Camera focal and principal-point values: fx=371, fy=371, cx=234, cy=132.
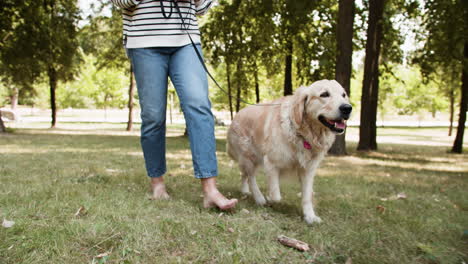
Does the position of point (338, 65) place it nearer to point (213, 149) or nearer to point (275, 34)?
point (275, 34)

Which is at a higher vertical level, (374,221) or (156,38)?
(156,38)

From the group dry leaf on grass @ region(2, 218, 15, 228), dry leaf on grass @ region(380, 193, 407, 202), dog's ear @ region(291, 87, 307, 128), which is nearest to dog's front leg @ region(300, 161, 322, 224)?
dog's ear @ region(291, 87, 307, 128)

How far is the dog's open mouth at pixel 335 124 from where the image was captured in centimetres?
305


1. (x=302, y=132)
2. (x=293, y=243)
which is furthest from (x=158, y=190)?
(x=293, y=243)

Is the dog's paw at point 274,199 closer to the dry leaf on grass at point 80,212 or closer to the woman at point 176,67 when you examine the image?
the woman at point 176,67

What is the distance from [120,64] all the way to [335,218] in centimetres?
1909

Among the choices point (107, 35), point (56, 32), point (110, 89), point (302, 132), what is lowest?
point (302, 132)

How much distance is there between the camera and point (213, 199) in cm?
314

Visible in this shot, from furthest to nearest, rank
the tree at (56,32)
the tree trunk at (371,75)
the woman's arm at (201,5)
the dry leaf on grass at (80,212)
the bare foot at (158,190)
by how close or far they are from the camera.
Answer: the tree at (56,32)
the tree trunk at (371,75)
the bare foot at (158,190)
the woman's arm at (201,5)
the dry leaf on grass at (80,212)

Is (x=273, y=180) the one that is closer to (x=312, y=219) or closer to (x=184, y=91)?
(x=312, y=219)

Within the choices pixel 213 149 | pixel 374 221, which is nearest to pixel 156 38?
pixel 213 149

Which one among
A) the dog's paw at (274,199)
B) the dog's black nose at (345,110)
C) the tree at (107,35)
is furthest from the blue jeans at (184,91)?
the tree at (107,35)

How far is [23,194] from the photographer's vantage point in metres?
3.44

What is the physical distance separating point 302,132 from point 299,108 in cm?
21
